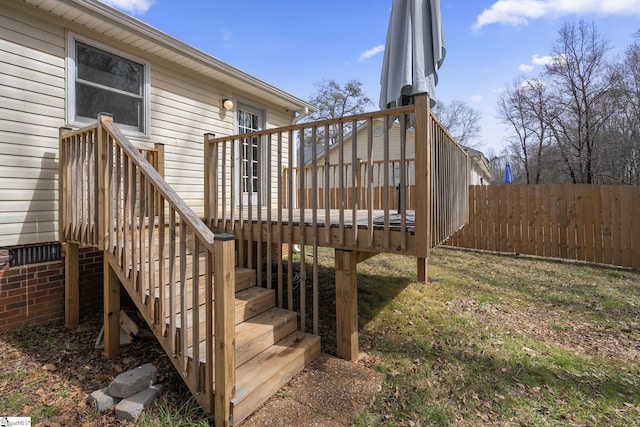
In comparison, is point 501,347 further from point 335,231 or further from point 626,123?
point 626,123

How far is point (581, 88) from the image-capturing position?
1712 centimetres

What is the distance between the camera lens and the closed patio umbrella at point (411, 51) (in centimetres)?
341

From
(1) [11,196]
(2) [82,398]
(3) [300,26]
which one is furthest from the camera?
(3) [300,26]

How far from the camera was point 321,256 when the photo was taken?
7.40m

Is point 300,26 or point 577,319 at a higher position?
point 300,26

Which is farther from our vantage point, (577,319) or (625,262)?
(625,262)

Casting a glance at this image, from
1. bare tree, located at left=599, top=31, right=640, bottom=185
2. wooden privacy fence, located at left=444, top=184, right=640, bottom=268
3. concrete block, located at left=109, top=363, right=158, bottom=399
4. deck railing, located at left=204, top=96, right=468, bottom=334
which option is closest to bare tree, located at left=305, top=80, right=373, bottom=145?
bare tree, located at left=599, top=31, right=640, bottom=185

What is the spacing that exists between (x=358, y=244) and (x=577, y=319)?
3584mm

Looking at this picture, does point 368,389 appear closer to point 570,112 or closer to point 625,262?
point 625,262

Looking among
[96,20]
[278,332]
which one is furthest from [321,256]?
[96,20]

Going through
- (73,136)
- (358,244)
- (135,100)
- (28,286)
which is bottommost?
(28,286)

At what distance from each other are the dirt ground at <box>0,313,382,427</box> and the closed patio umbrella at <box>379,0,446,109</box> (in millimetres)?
2919

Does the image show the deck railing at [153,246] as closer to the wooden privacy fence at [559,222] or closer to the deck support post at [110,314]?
the deck support post at [110,314]

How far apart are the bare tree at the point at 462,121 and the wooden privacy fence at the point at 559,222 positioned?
22.7 meters
